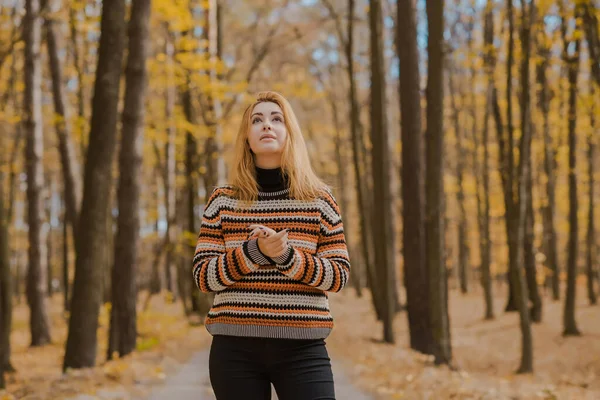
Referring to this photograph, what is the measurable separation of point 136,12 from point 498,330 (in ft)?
39.4

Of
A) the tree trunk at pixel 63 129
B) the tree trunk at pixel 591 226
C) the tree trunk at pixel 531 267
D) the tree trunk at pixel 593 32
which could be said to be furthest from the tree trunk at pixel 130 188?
the tree trunk at pixel 591 226

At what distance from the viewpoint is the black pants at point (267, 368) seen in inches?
101

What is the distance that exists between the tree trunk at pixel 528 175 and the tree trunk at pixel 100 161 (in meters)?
5.83

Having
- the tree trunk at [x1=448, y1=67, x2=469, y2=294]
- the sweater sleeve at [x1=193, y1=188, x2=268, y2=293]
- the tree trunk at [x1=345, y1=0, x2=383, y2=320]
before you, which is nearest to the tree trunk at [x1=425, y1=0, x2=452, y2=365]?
the tree trunk at [x1=345, y1=0, x2=383, y2=320]

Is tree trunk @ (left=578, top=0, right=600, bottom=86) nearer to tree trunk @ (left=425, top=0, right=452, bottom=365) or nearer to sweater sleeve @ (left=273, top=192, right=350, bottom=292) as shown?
tree trunk @ (left=425, top=0, right=452, bottom=365)

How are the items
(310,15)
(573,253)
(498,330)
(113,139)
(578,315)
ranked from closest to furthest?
(113,139) < (573,253) < (498,330) < (578,315) < (310,15)

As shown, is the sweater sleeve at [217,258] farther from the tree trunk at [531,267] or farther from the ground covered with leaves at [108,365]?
the tree trunk at [531,267]

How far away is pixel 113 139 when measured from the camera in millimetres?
8508

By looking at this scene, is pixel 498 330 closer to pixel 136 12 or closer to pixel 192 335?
pixel 192 335

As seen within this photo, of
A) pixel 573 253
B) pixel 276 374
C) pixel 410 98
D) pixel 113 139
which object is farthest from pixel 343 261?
pixel 573 253

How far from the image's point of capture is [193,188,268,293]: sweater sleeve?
2.61 m

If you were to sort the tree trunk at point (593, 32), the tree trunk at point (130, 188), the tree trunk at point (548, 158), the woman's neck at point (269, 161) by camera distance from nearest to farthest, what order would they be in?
the woman's neck at point (269, 161) → the tree trunk at point (593, 32) → the tree trunk at point (130, 188) → the tree trunk at point (548, 158)

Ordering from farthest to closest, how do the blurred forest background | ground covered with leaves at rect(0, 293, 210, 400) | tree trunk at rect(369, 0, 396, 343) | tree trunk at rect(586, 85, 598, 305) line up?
tree trunk at rect(586, 85, 598, 305), tree trunk at rect(369, 0, 396, 343), the blurred forest background, ground covered with leaves at rect(0, 293, 210, 400)

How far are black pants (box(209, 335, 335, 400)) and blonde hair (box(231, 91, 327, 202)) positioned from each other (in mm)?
564
